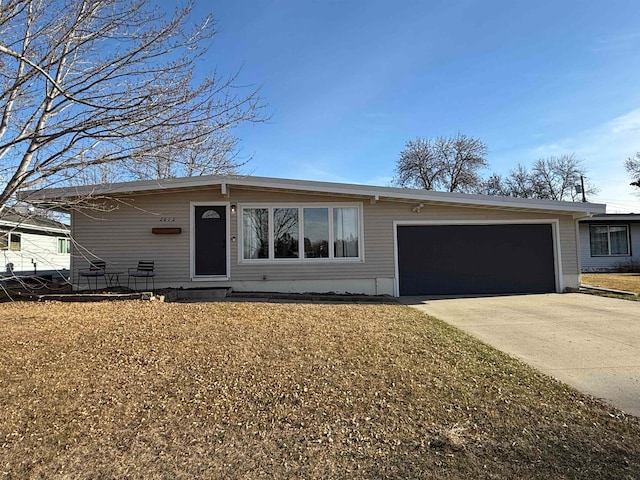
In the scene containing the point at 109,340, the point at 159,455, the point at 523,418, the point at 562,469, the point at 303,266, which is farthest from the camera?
the point at 303,266

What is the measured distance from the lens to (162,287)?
9.50 meters

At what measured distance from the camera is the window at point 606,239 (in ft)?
59.4

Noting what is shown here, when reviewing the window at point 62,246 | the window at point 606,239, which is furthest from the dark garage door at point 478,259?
the window at point 62,246

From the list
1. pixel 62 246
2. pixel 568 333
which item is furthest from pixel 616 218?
pixel 62 246

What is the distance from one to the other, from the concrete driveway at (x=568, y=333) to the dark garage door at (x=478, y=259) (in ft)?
2.75

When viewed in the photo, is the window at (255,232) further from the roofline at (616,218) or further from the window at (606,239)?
the window at (606,239)

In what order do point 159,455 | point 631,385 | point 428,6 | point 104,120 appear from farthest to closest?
point 428,6, point 104,120, point 631,385, point 159,455

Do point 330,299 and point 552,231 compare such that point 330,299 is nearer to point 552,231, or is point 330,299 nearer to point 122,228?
point 122,228

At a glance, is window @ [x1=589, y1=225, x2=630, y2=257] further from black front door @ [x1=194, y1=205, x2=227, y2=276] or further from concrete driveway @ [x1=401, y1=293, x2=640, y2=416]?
black front door @ [x1=194, y1=205, x2=227, y2=276]

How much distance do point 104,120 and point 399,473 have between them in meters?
3.95

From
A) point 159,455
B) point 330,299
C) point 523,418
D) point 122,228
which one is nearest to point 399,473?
point 523,418

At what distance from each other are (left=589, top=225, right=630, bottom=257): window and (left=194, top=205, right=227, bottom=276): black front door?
1672 cm

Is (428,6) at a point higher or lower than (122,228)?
higher

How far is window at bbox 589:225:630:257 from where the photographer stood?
59.4 ft
